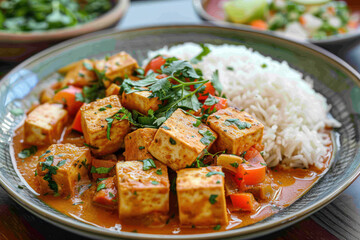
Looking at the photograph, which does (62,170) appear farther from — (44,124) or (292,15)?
(292,15)

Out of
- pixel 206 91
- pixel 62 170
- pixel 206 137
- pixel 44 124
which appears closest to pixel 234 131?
pixel 206 137

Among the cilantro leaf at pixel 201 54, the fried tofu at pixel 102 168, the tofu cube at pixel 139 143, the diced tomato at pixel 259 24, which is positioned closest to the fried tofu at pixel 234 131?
the tofu cube at pixel 139 143

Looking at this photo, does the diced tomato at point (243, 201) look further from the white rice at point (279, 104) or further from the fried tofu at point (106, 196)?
the fried tofu at point (106, 196)

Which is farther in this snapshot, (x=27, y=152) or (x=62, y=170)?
(x=27, y=152)

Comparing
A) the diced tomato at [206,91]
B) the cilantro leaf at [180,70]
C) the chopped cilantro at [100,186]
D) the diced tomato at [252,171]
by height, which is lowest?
the chopped cilantro at [100,186]

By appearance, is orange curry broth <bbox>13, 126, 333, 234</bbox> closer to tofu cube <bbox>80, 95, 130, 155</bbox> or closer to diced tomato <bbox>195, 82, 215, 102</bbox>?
tofu cube <bbox>80, 95, 130, 155</bbox>

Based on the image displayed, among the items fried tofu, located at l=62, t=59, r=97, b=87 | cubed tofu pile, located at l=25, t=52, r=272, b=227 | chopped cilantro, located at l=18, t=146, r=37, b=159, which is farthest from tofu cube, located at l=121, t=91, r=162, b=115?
chopped cilantro, located at l=18, t=146, r=37, b=159
